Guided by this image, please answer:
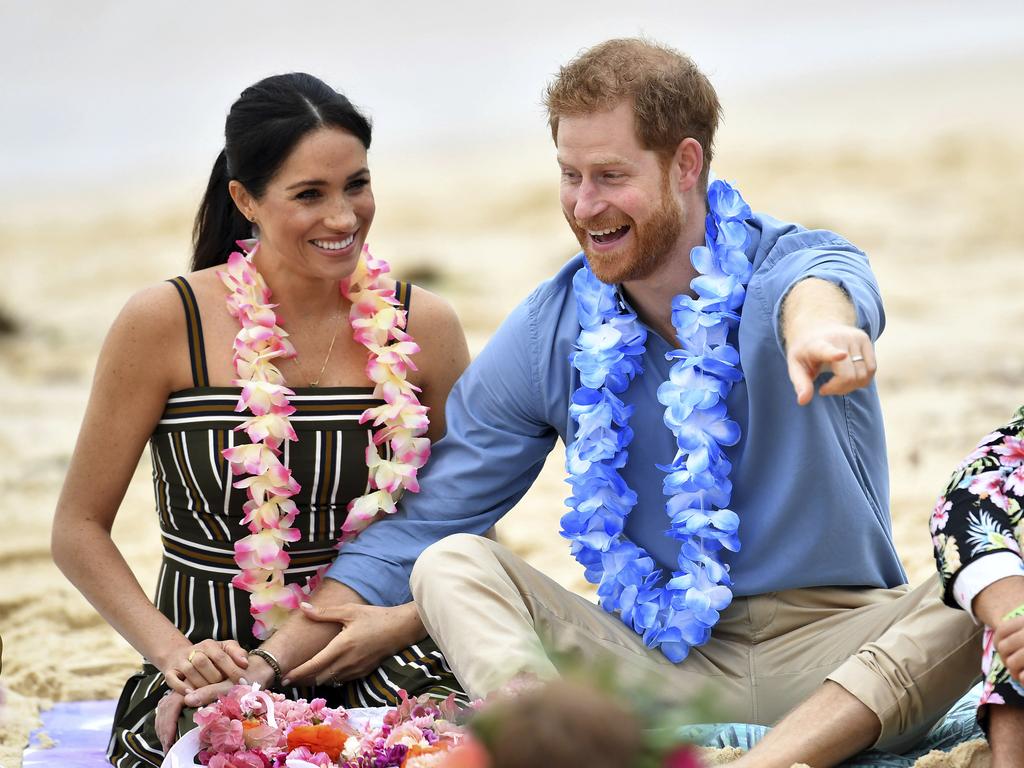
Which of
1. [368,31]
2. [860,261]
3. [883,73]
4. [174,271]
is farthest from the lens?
[368,31]

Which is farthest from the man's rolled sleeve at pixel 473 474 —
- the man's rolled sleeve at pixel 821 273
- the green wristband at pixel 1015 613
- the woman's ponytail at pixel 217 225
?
the green wristband at pixel 1015 613

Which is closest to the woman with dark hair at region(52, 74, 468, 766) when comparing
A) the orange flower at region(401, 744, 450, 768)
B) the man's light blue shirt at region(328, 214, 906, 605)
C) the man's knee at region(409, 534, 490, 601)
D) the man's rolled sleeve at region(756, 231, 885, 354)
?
the man's light blue shirt at region(328, 214, 906, 605)

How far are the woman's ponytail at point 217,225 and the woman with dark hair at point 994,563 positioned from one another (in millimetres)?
2107

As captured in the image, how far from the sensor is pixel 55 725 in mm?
4215

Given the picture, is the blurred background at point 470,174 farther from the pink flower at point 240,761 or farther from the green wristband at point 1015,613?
the green wristband at point 1015,613

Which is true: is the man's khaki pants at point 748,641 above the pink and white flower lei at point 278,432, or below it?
below

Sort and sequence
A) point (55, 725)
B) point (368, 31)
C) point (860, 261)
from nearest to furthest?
point (860, 261) < point (55, 725) < point (368, 31)

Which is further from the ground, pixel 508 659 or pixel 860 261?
pixel 860 261

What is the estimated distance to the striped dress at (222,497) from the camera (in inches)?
147

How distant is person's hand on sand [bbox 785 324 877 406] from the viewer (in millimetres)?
2711

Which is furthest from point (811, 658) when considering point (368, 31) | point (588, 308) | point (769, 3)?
point (769, 3)

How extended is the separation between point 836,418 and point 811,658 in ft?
1.90

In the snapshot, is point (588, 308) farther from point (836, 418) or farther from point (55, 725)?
point (55, 725)

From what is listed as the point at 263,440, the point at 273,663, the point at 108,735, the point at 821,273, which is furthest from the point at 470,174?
the point at 821,273
